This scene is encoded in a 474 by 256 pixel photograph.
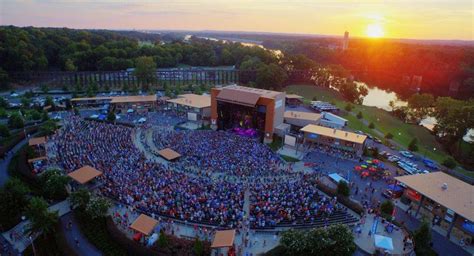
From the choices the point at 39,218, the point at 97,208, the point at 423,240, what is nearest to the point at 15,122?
the point at 39,218

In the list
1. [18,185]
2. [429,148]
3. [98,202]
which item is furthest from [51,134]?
[429,148]

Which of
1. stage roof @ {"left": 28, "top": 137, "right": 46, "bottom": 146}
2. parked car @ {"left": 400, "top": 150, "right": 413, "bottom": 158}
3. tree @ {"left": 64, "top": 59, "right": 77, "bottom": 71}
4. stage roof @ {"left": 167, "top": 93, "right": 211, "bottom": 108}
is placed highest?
→ tree @ {"left": 64, "top": 59, "right": 77, "bottom": 71}

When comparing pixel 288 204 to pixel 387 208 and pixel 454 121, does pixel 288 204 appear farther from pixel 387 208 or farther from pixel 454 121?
pixel 454 121

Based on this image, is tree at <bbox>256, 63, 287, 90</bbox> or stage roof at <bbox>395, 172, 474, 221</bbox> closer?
stage roof at <bbox>395, 172, 474, 221</bbox>

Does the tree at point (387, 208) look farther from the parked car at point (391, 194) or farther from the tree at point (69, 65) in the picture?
the tree at point (69, 65)

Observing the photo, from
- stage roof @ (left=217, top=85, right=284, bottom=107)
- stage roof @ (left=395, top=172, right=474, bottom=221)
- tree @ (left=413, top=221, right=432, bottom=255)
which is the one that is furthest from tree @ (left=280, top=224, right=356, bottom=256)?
stage roof @ (left=217, top=85, right=284, bottom=107)

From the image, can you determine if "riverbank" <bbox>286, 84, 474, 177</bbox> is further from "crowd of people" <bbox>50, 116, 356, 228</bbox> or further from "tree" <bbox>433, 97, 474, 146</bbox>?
"crowd of people" <bbox>50, 116, 356, 228</bbox>

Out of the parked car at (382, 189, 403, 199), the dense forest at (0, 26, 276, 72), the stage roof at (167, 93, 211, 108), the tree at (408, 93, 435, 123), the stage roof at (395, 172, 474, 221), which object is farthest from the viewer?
the dense forest at (0, 26, 276, 72)

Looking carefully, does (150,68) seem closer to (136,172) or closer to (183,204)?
(136,172)
